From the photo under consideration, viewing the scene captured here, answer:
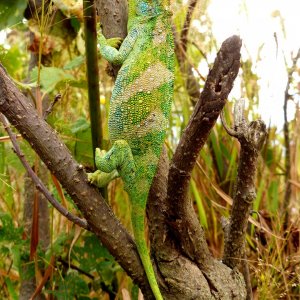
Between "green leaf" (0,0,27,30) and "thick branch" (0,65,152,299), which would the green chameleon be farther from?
"green leaf" (0,0,27,30)

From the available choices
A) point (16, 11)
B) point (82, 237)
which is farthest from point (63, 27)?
point (82, 237)

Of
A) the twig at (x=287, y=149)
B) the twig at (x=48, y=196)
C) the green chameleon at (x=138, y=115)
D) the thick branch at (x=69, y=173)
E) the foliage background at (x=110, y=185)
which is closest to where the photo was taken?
the thick branch at (x=69, y=173)

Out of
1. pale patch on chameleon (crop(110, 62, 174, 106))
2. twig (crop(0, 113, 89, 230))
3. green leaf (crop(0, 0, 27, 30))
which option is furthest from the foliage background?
pale patch on chameleon (crop(110, 62, 174, 106))

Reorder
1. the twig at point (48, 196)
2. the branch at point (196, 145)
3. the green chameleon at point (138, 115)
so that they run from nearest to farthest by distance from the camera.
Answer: the branch at point (196, 145)
the twig at point (48, 196)
the green chameleon at point (138, 115)

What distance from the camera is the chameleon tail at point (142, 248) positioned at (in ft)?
4.23

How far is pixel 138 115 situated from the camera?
139cm

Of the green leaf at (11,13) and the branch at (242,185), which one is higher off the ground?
the green leaf at (11,13)

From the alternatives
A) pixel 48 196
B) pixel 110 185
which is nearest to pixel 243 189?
pixel 48 196

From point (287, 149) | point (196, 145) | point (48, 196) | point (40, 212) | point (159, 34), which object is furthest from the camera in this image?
point (287, 149)

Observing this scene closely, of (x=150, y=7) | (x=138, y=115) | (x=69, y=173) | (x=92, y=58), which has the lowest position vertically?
(x=69, y=173)

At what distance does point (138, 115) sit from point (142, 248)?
1.17 feet

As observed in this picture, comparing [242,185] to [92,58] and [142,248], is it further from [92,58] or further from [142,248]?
[92,58]

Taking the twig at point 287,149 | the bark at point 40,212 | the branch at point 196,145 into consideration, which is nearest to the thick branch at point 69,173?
the branch at point 196,145

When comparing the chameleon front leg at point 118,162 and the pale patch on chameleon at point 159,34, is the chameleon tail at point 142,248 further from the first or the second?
the pale patch on chameleon at point 159,34
